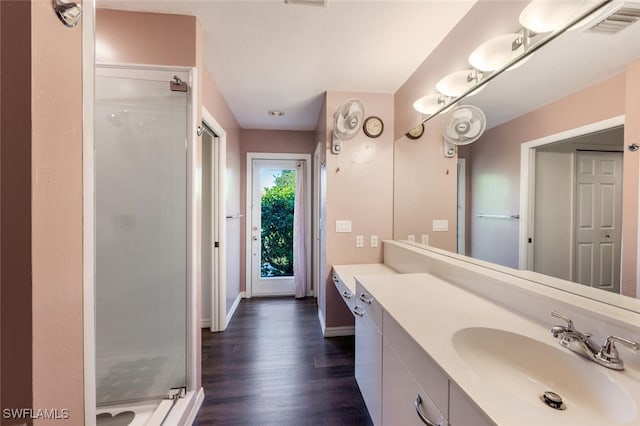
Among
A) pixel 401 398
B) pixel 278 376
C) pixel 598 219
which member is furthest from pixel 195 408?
pixel 598 219

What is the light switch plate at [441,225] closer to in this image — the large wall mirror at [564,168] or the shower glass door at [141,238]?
the large wall mirror at [564,168]

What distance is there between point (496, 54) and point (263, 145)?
2940 mm

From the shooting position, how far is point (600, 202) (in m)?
0.92

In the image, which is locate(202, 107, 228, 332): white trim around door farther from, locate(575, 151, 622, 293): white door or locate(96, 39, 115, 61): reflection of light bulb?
locate(575, 151, 622, 293): white door

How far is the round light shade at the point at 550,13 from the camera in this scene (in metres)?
0.91

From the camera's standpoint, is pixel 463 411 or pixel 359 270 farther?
pixel 359 270

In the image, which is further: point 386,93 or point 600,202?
point 386,93

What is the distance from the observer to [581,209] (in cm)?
99

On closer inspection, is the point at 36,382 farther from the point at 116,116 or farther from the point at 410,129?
the point at 410,129

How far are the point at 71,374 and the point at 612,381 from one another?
1360mm

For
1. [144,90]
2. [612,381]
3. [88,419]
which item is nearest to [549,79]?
[612,381]

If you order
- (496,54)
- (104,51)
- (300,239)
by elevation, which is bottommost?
(300,239)

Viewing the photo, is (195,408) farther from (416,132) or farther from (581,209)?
(416,132)

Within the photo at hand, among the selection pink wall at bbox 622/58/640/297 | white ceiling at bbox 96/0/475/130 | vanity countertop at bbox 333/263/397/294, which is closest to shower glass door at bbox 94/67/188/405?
white ceiling at bbox 96/0/475/130
